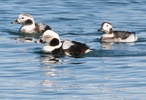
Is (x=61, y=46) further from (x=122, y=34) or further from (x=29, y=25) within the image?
(x=29, y=25)

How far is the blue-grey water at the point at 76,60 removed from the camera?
53.5 feet

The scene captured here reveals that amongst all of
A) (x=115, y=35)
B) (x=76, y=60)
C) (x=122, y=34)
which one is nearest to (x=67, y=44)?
(x=76, y=60)

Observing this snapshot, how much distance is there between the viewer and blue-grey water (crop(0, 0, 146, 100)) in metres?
16.3

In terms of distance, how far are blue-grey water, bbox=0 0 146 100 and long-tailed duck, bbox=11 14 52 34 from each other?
33 cm

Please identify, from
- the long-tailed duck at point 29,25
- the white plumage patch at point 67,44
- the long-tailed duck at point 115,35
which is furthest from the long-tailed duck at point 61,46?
the long-tailed duck at point 29,25

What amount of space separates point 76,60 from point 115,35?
14.4 feet

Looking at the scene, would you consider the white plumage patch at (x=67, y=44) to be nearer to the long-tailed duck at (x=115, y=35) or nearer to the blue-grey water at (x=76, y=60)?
the blue-grey water at (x=76, y=60)

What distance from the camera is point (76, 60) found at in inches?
828

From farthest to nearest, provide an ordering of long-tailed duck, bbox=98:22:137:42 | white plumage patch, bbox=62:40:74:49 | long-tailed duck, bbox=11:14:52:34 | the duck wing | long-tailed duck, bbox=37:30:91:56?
long-tailed duck, bbox=11:14:52:34, the duck wing, long-tailed duck, bbox=98:22:137:42, white plumage patch, bbox=62:40:74:49, long-tailed duck, bbox=37:30:91:56

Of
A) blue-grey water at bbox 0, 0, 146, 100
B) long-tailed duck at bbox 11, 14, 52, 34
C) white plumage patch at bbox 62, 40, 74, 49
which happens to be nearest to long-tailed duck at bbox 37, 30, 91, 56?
white plumage patch at bbox 62, 40, 74, 49

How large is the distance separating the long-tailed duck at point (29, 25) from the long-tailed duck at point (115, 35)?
6.81 ft

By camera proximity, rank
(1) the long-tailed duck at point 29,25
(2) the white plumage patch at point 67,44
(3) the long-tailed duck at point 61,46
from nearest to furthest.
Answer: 1. (3) the long-tailed duck at point 61,46
2. (2) the white plumage patch at point 67,44
3. (1) the long-tailed duck at point 29,25

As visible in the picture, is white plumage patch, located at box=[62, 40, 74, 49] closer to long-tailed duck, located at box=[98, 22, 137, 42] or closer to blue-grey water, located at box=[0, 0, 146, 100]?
blue-grey water, located at box=[0, 0, 146, 100]

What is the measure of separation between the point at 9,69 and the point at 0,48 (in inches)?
144
